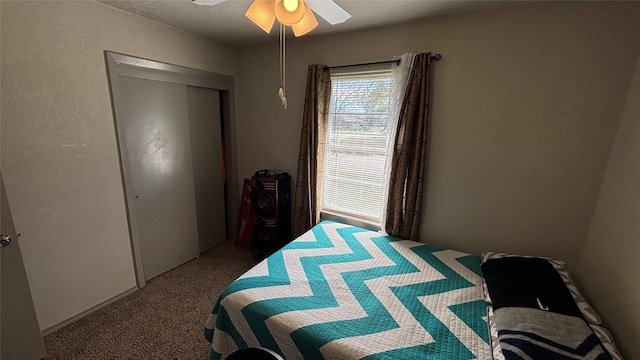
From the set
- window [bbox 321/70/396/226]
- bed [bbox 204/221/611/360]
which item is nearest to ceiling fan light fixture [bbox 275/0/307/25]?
window [bbox 321/70/396/226]

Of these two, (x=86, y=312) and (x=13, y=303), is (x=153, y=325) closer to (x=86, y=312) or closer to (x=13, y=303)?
(x=86, y=312)

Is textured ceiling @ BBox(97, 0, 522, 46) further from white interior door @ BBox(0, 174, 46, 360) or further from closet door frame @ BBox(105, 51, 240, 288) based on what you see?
white interior door @ BBox(0, 174, 46, 360)

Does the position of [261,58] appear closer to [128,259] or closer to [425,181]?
[425,181]

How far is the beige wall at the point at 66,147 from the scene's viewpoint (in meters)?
1.52

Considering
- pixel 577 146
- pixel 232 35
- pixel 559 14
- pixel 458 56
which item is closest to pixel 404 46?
pixel 458 56

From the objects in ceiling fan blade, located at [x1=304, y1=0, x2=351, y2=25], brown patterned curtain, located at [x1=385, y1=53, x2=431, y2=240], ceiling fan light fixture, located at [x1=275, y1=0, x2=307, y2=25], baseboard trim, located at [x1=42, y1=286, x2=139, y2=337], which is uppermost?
ceiling fan blade, located at [x1=304, y1=0, x2=351, y2=25]

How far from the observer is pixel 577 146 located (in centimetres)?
162

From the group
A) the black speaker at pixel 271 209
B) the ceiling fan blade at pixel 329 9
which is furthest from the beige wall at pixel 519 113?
the black speaker at pixel 271 209

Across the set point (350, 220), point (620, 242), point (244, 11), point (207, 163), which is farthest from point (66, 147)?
point (620, 242)

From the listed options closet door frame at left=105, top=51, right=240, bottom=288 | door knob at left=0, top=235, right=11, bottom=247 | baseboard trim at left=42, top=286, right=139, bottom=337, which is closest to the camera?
door knob at left=0, top=235, right=11, bottom=247

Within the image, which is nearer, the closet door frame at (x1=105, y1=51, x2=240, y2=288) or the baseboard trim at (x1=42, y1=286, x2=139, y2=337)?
the baseboard trim at (x1=42, y1=286, x2=139, y2=337)

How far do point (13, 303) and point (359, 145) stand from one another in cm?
256

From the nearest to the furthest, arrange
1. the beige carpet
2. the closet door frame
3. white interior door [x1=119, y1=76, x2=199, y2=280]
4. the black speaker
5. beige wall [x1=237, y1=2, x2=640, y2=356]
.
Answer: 1. beige wall [x1=237, y1=2, x2=640, y2=356]
2. the beige carpet
3. the closet door frame
4. white interior door [x1=119, y1=76, x2=199, y2=280]
5. the black speaker

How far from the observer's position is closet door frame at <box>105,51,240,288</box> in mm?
1943
